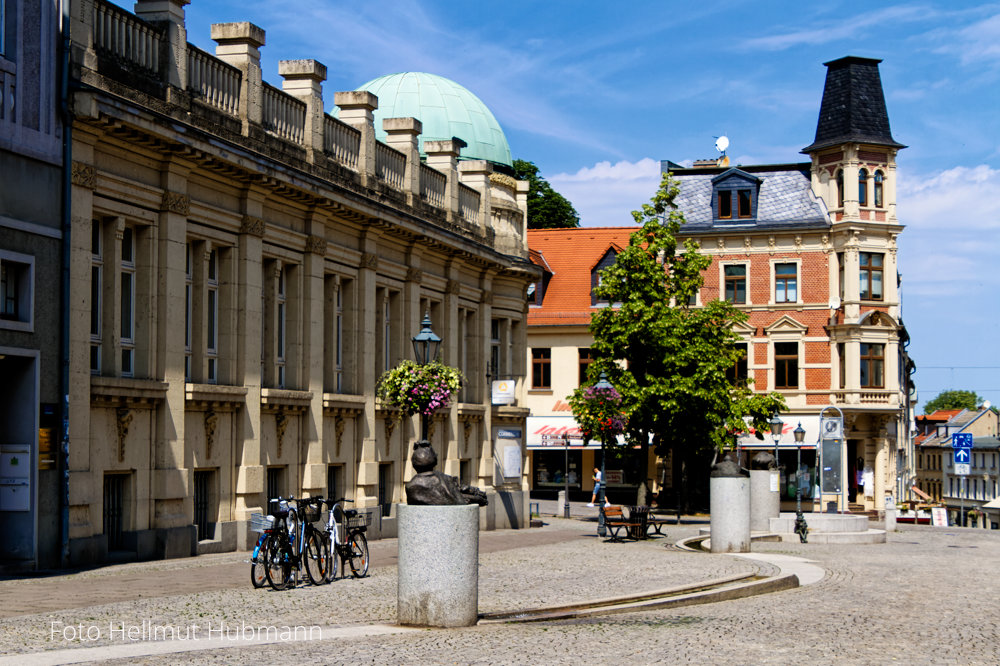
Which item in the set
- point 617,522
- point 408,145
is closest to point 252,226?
point 408,145

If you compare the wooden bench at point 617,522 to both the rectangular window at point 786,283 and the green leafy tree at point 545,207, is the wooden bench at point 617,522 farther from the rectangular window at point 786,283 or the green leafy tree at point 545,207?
the green leafy tree at point 545,207

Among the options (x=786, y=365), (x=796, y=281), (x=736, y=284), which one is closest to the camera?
(x=786, y=365)

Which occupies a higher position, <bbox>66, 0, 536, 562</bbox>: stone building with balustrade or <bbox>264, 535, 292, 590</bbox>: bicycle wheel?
<bbox>66, 0, 536, 562</bbox>: stone building with balustrade

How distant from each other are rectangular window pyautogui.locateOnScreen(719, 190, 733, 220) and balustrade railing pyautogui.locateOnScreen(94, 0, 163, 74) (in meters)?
42.0

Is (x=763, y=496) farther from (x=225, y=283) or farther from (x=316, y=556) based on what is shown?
(x=316, y=556)

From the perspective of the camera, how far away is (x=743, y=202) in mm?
61938

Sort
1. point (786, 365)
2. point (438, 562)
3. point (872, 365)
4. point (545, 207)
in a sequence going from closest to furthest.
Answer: point (438, 562) < point (872, 365) < point (786, 365) < point (545, 207)

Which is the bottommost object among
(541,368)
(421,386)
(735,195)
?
(421,386)

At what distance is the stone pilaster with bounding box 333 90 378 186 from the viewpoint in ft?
104

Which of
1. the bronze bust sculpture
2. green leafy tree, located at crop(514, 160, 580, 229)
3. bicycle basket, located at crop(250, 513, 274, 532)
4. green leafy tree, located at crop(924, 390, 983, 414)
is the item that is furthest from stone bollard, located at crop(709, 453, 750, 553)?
green leafy tree, located at crop(924, 390, 983, 414)

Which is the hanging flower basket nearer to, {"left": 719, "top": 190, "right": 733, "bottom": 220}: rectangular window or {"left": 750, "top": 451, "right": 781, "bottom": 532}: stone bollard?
{"left": 750, "top": 451, "right": 781, "bottom": 532}: stone bollard

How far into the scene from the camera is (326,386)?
30609 millimetres

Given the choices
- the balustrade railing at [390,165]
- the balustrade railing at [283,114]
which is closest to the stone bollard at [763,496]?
the balustrade railing at [390,165]

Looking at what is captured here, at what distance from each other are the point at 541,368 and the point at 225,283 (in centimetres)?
3754
